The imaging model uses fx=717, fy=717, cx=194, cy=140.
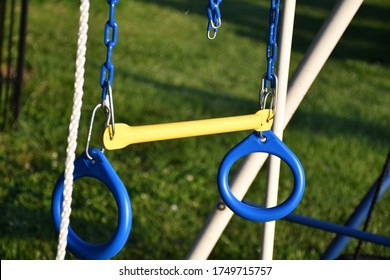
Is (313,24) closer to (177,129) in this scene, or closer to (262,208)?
(262,208)

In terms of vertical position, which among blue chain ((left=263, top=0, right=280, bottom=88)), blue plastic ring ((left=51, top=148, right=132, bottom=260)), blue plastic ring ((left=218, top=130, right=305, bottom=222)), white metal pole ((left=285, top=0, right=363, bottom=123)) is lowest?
blue plastic ring ((left=51, top=148, right=132, bottom=260))

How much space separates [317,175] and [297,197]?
110 inches

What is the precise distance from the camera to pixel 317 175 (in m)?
4.55

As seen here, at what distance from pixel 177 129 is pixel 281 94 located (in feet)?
1.62

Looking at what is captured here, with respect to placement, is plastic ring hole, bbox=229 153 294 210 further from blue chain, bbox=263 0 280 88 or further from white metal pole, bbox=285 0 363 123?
blue chain, bbox=263 0 280 88

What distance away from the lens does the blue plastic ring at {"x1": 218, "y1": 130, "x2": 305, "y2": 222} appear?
1803mm

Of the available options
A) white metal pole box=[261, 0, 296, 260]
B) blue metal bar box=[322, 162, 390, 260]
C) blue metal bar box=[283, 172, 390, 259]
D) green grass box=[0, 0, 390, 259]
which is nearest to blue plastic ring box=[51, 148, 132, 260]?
white metal pole box=[261, 0, 296, 260]

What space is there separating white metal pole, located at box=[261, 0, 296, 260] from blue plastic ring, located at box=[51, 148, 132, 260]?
0.66 m

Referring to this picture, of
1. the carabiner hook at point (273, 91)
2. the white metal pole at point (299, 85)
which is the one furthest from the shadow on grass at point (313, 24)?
the carabiner hook at point (273, 91)

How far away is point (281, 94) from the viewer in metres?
2.08

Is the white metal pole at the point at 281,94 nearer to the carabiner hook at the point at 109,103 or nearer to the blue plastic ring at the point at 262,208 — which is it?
the blue plastic ring at the point at 262,208

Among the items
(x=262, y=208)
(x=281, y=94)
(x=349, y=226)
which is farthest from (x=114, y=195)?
(x=349, y=226)
